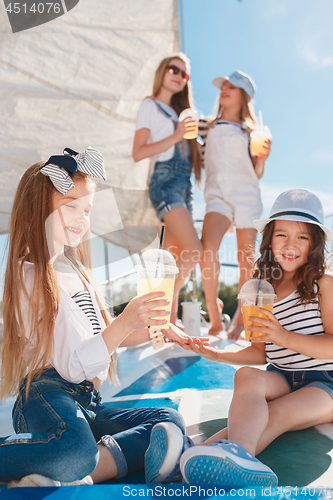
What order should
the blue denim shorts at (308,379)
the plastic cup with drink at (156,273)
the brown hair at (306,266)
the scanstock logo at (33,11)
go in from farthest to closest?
the scanstock logo at (33,11) → the brown hair at (306,266) → the blue denim shorts at (308,379) → the plastic cup with drink at (156,273)

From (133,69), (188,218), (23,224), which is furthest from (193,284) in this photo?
(23,224)

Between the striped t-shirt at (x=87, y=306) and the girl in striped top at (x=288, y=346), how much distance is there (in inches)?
16.1

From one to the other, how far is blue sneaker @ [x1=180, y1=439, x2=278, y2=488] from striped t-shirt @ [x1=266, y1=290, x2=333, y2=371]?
2.21 ft

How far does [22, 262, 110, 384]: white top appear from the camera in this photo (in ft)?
3.84

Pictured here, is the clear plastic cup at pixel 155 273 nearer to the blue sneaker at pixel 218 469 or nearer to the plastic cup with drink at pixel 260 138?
the blue sneaker at pixel 218 469

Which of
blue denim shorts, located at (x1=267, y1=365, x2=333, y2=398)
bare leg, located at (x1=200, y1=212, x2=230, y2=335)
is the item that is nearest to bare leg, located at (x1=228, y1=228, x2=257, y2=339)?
bare leg, located at (x1=200, y1=212, x2=230, y2=335)

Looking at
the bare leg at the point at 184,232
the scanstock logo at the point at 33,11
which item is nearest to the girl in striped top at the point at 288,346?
the bare leg at the point at 184,232

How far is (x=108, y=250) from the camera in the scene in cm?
143

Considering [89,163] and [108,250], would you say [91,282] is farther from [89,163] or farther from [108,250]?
[89,163]

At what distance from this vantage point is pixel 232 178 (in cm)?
314

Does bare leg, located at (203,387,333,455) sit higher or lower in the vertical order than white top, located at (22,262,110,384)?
lower

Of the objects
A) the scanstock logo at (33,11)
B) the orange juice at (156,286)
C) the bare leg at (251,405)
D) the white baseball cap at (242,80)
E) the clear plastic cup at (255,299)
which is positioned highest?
the scanstock logo at (33,11)

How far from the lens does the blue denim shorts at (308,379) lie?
155 cm

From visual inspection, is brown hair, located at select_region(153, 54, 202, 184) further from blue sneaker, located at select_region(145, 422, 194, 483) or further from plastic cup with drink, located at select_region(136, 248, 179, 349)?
blue sneaker, located at select_region(145, 422, 194, 483)
